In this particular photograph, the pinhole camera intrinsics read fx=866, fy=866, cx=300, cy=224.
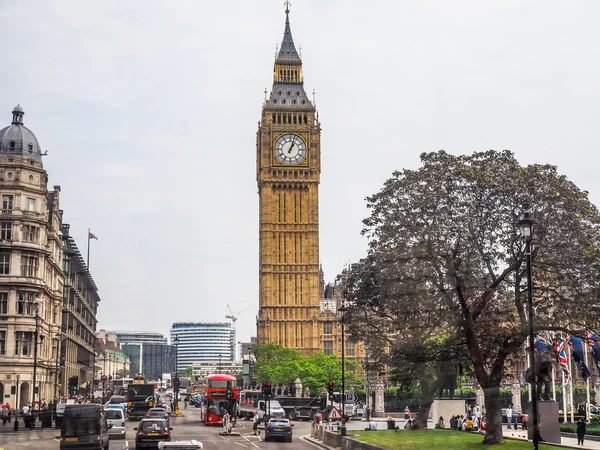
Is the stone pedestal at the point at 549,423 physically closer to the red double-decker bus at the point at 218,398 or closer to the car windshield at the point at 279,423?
the car windshield at the point at 279,423

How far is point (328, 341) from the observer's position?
151 meters

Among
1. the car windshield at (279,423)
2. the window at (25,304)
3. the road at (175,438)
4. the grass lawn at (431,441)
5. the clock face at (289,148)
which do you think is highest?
the clock face at (289,148)

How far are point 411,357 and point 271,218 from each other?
105 meters

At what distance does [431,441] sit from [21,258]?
1982 inches

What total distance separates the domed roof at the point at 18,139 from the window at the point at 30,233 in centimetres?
714

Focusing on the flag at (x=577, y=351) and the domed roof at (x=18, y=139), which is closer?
the flag at (x=577, y=351)

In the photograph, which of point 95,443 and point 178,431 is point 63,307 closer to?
point 178,431

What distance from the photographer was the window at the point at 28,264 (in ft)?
267

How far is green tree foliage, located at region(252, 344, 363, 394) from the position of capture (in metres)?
124

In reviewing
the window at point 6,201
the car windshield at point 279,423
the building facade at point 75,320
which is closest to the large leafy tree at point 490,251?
the car windshield at point 279,423

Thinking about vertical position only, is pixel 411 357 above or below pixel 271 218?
below

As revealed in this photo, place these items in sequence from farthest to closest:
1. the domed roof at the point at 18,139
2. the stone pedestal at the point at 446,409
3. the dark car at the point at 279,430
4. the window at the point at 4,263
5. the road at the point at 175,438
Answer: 1. the domed roof at the point at 18,139
2. the window at the point at 4,263
3. the stone pedestal at the point at 446,409
4. the dark car at the point at 279,430
5. the road at the point at 175,438

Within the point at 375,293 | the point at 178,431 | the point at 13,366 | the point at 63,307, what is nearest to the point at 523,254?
the point at 375,293

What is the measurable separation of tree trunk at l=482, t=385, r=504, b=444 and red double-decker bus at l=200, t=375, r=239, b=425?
34.3 m
